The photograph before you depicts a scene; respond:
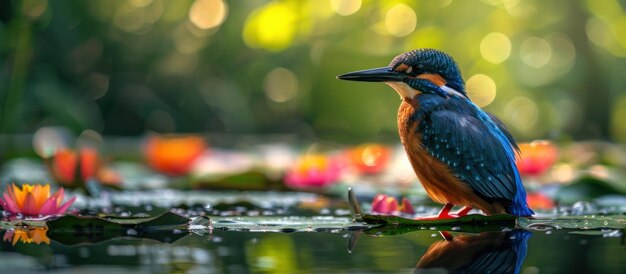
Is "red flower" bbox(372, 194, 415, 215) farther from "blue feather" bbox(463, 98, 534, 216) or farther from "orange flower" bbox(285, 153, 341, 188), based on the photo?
"orange flower" bbox(285, 153, 341, 188)

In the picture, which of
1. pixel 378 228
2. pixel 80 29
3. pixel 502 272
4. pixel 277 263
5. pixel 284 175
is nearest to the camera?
pixel 502 272

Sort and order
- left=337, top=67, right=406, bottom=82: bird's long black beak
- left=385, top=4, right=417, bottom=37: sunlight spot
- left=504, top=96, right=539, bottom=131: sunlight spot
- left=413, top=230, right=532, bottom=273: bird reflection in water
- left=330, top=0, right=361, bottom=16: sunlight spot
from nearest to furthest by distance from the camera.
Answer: left=413, top=230, right=532, bottom=273: bird reflection in water
left=337, top=67, right=406, bottom=82: bird's long black beak
left=330, top=0, right=361, bottom=16: sunlight spot
left=385, top=4, right=417, bottom=37: sunlight spot
left=504, top=96, right=539, bottom=131: sunlight spot

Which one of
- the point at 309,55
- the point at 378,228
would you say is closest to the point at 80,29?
the point at 309,55

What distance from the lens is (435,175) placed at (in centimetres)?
321

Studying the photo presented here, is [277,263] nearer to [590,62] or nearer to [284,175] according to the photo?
[284,175]

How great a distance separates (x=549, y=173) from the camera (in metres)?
5.00

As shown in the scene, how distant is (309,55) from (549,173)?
159 inches

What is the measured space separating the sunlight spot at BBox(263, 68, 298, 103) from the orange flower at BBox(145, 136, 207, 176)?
404 cm

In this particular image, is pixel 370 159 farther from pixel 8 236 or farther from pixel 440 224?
pixel 8 236

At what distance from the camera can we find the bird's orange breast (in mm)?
3178

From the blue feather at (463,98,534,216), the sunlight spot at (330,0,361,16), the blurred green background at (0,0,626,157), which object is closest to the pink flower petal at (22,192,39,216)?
the blue feather at (463,98,534,216)

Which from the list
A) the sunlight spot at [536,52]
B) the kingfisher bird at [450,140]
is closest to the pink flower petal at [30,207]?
the kingfisher bird at [450,140]

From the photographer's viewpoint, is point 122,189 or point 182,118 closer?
point 122,189

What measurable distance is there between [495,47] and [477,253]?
672 cm
